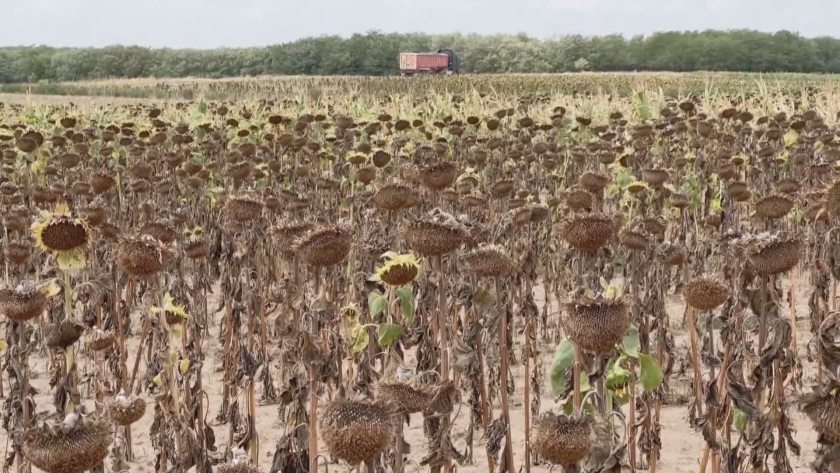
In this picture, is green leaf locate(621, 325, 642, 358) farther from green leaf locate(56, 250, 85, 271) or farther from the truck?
the truck

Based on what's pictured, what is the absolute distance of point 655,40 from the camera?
7912 centimetres

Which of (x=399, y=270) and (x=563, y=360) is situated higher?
(x=399, y=270)

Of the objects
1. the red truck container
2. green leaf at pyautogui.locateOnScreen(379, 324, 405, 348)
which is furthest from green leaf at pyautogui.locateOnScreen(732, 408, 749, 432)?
the red truck container

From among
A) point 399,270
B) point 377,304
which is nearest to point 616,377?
point 399,270

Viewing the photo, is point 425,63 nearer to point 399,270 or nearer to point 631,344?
point 399,270

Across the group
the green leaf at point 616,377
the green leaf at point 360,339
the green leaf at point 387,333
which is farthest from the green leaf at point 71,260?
the green leaf at point 616,377

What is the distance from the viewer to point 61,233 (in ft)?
12.6

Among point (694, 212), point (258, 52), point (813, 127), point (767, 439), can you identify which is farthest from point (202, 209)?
point (258, 52)

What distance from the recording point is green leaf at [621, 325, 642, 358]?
308 cm

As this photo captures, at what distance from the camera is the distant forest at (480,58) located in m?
68.5

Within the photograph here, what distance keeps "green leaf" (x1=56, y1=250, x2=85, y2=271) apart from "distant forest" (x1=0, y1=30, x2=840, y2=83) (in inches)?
2488

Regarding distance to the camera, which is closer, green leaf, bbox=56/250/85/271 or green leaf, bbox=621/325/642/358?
green leaf, bbox=621/325/642/358

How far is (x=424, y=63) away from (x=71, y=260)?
5434cm

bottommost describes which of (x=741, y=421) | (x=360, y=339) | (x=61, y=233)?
(x=741, y=421)
